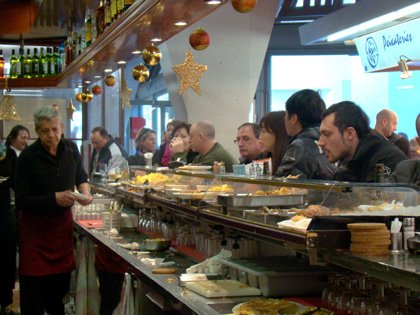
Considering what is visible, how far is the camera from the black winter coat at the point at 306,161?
15.5ft

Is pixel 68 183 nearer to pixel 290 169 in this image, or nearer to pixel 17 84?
pixel 290 169

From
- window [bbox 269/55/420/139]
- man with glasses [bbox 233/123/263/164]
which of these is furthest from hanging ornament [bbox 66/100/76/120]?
man with glasses [bbox 233/123/263/164]

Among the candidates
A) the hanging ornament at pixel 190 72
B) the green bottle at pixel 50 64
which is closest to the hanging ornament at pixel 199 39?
the hanging ornament at pixel 190 72

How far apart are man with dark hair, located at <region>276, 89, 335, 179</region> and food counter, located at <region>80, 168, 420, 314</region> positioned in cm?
43

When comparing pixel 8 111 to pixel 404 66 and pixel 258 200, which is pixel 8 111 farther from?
pixel 258 200

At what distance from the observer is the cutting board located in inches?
143

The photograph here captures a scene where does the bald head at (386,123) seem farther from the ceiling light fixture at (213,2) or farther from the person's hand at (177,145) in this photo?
the ceiling light fixture at (213,2)

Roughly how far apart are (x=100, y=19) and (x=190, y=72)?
190 centimetres

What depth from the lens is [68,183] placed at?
19.3 feet

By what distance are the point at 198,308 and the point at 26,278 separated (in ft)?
9.12

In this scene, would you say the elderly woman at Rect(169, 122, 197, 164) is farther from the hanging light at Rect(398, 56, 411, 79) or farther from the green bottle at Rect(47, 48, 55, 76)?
the green bottle at Rect(47, 48, 55, 76)

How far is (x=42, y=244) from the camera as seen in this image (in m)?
5.79

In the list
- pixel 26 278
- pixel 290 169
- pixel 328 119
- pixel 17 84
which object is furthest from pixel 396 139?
pixel 17 84

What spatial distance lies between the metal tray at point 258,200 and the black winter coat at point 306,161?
0.71 metres
